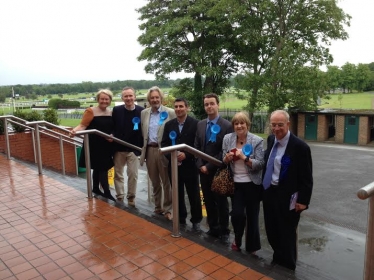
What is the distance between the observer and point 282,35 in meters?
21.6

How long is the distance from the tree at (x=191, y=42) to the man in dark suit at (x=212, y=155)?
18130 millimetres

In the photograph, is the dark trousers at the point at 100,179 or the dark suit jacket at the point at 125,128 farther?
the dark trousers at the point at 100,179

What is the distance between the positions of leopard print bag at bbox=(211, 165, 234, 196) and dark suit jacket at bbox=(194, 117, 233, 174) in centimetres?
17

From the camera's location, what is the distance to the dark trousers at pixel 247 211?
319cm

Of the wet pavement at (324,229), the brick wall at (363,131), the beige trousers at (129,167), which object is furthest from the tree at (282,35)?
the beige trousers at (129,167)

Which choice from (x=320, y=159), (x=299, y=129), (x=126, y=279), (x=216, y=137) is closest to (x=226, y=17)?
(x=299, y=129)

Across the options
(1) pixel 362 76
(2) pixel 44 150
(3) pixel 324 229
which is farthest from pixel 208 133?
(1) pixel 362 76

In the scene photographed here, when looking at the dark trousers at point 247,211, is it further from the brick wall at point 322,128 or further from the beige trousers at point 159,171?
the brick wall at point 322,128

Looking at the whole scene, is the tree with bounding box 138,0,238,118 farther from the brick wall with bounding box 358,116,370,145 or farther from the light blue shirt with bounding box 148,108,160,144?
the light blue shirt with bounding box 148,108,160,144

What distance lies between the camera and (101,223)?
372 cm

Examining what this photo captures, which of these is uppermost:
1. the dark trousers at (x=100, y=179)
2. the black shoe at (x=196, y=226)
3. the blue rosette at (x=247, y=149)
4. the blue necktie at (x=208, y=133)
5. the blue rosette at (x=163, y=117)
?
the blue rosette at (x=163, y=117)

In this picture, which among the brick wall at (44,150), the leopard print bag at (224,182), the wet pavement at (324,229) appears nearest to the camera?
the wet pavement at (324,229)

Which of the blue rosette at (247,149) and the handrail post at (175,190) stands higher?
the blue rosette at (247,149)

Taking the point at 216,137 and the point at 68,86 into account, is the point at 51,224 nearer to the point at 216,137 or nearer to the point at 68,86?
the point at 216,137
